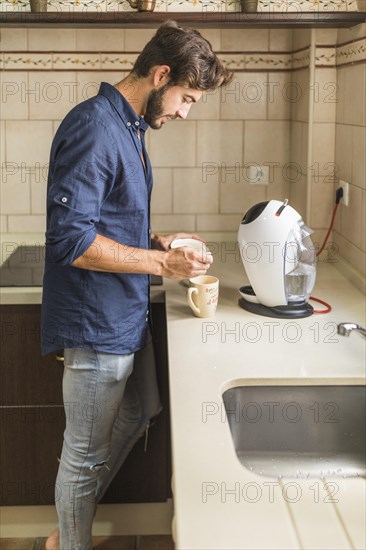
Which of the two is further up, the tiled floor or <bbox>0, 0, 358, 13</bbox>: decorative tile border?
<bbox>0, 0, 358, 13</bbox>: decorative tile border

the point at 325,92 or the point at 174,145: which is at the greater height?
the point at 325,92

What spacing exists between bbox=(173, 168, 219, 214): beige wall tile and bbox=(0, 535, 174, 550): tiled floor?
1.17 meters

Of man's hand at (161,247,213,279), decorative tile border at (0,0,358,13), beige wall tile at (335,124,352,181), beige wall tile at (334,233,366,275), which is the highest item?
decorative tile border at (0,0,358,13)

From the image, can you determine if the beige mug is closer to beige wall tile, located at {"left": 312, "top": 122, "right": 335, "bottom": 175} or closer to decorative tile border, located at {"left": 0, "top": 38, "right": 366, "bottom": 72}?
beige wall tile, located at {"left": 312, "top": 122, "right": 335, "bottom": 175}

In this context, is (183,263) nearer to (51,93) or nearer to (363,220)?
(363,220)

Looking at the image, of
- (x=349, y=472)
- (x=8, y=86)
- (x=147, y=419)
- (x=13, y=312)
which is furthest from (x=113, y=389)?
(x=8, y=86)

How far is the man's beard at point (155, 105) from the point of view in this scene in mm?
1891

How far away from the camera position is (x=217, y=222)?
9.59 feet

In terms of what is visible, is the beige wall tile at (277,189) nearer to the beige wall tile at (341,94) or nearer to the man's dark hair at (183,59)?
the beige wall tile at (341,94)

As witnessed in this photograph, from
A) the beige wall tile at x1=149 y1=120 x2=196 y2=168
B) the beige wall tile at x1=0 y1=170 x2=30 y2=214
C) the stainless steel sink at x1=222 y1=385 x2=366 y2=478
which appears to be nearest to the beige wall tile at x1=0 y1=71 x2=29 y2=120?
the beige wall tile at x1=0 y1=170 x2=30 y2=214

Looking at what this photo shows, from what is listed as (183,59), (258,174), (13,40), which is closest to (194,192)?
(258,174)

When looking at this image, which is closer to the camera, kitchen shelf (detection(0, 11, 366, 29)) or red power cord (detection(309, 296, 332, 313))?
red power cord (detection(309, 296, 332, 313))

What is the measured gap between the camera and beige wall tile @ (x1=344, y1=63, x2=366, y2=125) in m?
2.28

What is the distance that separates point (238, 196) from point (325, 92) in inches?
20.2
